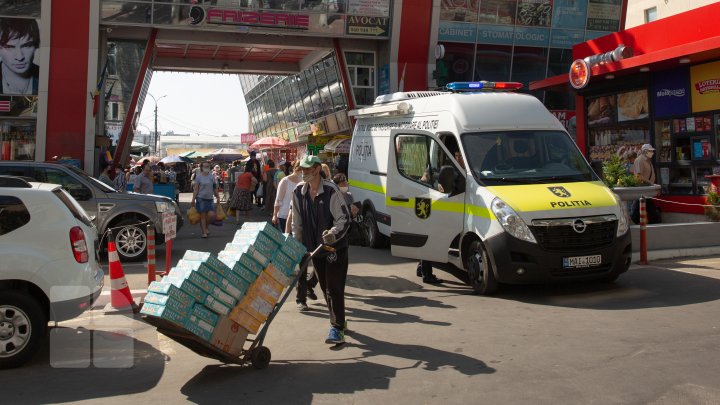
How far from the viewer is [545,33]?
2973cm

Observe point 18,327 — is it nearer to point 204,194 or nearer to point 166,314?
point 166,314

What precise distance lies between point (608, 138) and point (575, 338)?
498 inches

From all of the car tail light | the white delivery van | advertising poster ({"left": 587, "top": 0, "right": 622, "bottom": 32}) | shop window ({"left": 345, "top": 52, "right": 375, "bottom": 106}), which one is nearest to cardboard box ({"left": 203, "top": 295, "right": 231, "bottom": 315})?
the car tail light

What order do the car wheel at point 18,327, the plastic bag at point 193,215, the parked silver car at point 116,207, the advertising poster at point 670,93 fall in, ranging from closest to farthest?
the car wheel at point 18,327 → the parked silver car at point 116,207 → the advertising poster at point 670,93 → the plastic bag at point 193,215

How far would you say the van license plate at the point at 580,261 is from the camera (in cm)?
859

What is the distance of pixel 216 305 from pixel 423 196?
505 cm

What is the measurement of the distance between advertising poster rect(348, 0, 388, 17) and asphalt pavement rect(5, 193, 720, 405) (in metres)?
18.9

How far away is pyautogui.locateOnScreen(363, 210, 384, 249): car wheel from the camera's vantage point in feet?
45.2

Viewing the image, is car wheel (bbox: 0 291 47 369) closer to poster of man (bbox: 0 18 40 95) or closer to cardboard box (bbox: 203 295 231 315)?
cardboard box (bbox: 203 295 231 315)

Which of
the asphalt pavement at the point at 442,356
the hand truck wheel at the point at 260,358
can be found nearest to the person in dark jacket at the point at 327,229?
the asphalt pavement at the point at 442,356

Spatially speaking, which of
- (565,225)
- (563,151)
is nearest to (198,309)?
(565,225)

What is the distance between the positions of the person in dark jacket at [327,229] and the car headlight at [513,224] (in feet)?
8.25

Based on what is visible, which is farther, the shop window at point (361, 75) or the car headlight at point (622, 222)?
A: the shop window at point (361, 75)

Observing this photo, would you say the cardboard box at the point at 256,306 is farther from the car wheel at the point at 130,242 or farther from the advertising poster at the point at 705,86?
the advertising poster at the point at 705,86
